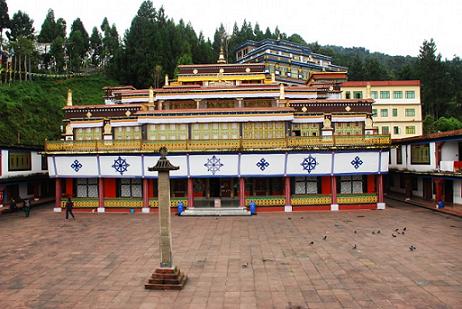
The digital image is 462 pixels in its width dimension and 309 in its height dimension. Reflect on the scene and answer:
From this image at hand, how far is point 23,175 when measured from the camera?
32.4 meters

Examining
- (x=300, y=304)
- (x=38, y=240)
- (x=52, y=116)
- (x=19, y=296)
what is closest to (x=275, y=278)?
(x=300, y=304)

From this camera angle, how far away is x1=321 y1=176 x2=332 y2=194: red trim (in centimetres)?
2750

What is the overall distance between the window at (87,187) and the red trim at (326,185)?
17.5 metres

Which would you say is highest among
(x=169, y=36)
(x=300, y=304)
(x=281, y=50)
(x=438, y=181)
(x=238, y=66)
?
(x=169, y=36)

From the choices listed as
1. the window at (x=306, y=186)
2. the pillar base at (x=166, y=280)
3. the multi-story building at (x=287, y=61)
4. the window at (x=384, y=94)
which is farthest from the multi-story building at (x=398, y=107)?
the pillar base at (x=166, y=280)

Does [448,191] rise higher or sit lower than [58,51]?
lower

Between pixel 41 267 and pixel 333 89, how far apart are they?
104 feet

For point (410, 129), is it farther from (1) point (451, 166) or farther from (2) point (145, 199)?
(2) point (145, 199)

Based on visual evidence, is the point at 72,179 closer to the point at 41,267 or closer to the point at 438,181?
the point at 41,267

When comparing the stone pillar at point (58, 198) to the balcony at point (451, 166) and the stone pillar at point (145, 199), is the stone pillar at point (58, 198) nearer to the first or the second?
the stone pillar at point (145, 199)

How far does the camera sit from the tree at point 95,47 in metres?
92.2

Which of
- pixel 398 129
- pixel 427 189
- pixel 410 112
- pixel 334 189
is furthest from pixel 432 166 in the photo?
pixel 410 112

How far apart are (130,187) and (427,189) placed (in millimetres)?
24817

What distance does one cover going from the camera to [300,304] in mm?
10469
